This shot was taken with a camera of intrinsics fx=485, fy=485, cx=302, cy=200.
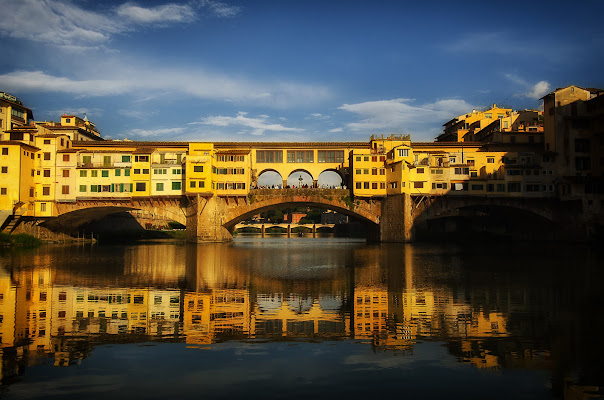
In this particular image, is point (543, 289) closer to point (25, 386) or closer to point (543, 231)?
point (25, 386)

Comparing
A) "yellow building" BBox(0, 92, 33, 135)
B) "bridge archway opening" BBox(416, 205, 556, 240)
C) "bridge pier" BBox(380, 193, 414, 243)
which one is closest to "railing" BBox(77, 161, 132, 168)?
"yellow building" BBox(0, 92, 33, 135)

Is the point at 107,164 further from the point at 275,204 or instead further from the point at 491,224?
the point at 491,224

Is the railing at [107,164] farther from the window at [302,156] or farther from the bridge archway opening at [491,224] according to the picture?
the bridge archway opening at [491,224]

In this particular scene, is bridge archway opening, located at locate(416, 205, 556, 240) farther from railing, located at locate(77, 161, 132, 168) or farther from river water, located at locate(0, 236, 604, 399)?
river water, located at locate(0, 236, 604, 399)

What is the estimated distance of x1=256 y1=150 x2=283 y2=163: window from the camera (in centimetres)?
8444

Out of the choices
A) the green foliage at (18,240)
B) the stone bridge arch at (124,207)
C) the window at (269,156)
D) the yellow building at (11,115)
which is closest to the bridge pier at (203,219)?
the stone bridge arch at (124,207)

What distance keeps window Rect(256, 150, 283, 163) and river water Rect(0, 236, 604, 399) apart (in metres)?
54.9

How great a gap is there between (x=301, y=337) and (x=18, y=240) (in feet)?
201

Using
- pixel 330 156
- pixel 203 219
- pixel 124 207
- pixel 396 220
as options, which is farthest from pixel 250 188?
pixel 396 220

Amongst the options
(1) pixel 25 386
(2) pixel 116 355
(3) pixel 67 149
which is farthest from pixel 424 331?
(3) pixel 67 149

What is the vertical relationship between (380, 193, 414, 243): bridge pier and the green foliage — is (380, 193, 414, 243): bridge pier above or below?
above

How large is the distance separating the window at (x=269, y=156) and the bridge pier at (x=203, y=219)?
12276mm

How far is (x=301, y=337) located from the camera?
623 inches

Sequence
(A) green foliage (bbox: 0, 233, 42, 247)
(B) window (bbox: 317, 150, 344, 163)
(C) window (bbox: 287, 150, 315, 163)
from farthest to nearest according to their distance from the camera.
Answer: (B) window (bbox: 317, 150, 344, 163) < (C) window (bbox: 287, 150, 315, 163) < (A) green foliage (bbox: 0, 233, 42, 247)
